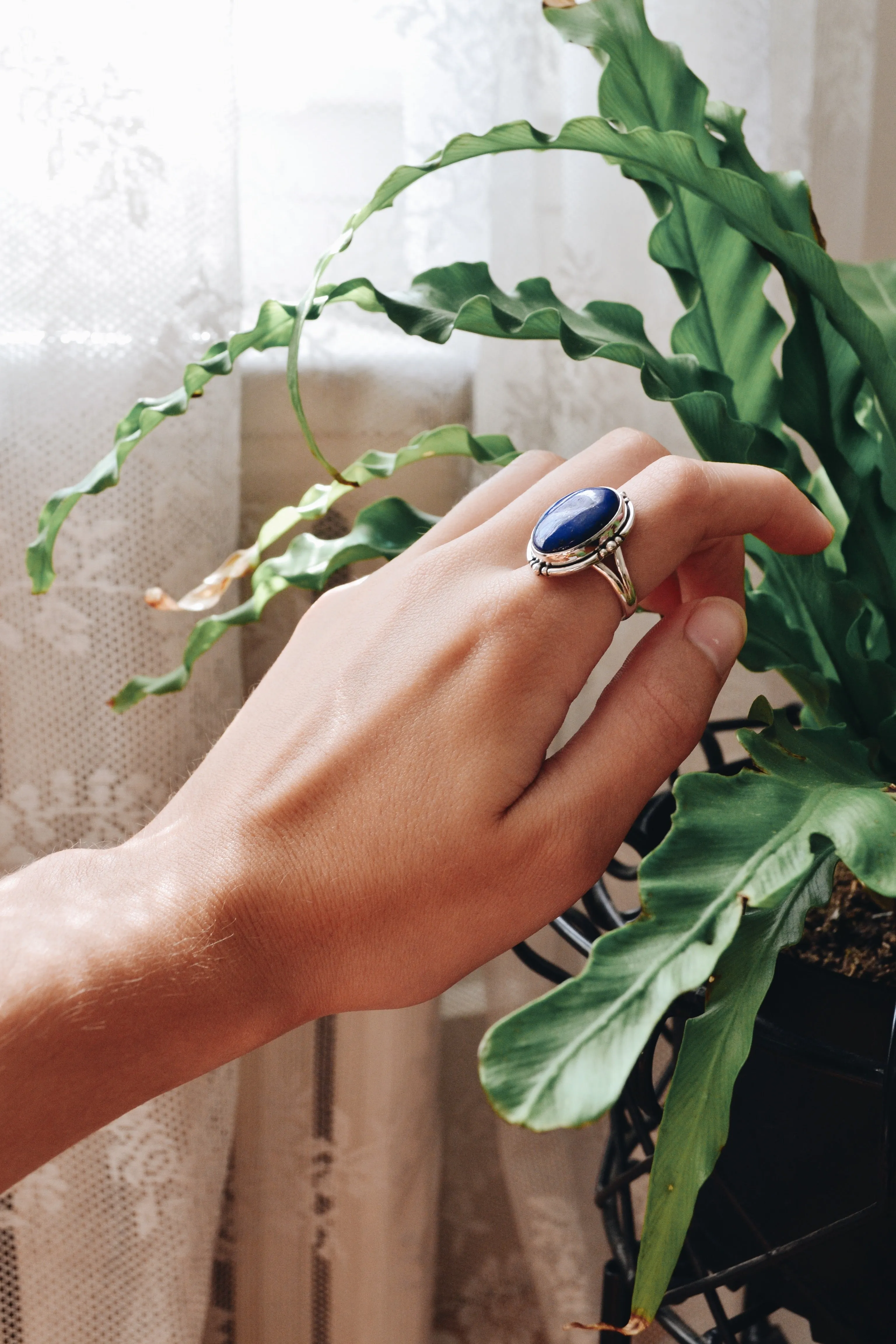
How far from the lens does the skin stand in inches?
15.1

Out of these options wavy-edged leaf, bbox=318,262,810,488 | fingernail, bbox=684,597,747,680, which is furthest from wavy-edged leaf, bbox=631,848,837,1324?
wavy-edged leaf, bbox=318,262,810,488

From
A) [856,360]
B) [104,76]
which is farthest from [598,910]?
[104,76]

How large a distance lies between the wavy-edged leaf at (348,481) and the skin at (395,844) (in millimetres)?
130

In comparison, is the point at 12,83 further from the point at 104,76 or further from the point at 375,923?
the point at 375,923

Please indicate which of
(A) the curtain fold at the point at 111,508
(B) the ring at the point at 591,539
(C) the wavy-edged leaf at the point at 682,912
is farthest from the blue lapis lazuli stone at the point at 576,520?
(A) the curtain fold at the point at 111,508

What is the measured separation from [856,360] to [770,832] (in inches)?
9.9

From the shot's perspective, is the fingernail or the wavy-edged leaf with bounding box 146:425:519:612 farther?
the wavy-edged leaf with bounding box 146:425:519:612

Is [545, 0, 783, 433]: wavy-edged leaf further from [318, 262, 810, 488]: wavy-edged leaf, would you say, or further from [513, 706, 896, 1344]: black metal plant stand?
[513, 706, 896, 1344]: black metal plant stand

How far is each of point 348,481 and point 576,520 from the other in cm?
16

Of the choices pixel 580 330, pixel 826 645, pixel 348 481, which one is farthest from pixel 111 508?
pixel 826 645

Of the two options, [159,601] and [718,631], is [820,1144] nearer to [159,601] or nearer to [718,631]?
[718,631]

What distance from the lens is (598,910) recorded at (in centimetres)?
50

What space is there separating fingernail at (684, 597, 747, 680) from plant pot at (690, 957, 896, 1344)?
0.43 feet

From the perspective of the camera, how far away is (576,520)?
40cm
